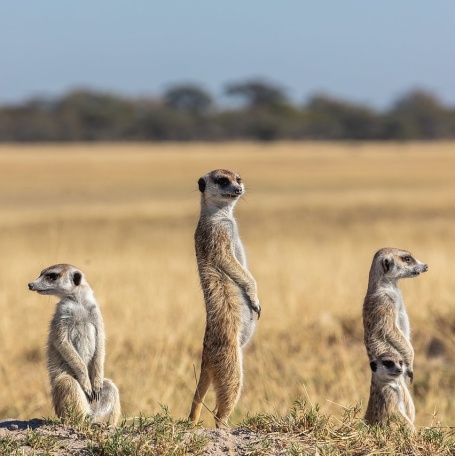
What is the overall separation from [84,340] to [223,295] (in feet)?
2.72

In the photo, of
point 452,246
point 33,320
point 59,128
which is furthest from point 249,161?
point 33,320

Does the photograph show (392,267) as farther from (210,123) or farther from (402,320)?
(210,123)

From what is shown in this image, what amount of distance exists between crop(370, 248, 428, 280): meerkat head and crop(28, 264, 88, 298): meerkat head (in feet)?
5.21

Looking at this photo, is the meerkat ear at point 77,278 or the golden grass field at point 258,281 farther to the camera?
the golden grass field at point 258,281

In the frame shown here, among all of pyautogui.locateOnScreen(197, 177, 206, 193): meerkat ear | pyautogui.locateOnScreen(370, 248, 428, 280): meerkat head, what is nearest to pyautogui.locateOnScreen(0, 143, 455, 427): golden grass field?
pyautogui.locateOnScreen(370, 248, 428, 280): meerkat head

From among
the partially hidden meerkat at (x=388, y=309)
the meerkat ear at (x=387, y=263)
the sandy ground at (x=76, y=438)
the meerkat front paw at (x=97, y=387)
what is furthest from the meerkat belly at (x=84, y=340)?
the meerkat ear at (x=387, y=263)

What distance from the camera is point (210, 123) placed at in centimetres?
8194

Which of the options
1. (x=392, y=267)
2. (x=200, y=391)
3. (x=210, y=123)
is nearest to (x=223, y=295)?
(x=200, y=391)

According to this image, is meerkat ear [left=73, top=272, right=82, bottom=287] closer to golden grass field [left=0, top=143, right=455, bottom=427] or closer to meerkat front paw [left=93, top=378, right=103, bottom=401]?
meerkat front paw [left=93, top=378, right=103, bottom=401]

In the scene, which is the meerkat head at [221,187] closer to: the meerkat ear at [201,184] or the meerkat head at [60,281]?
the meerkat ear at [201,184]

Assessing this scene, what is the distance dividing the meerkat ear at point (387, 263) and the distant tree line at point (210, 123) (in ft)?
241

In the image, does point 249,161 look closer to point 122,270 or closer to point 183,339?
point 122,270

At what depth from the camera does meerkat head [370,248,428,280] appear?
17.2 ft

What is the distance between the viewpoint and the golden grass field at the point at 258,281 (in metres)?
9.05
